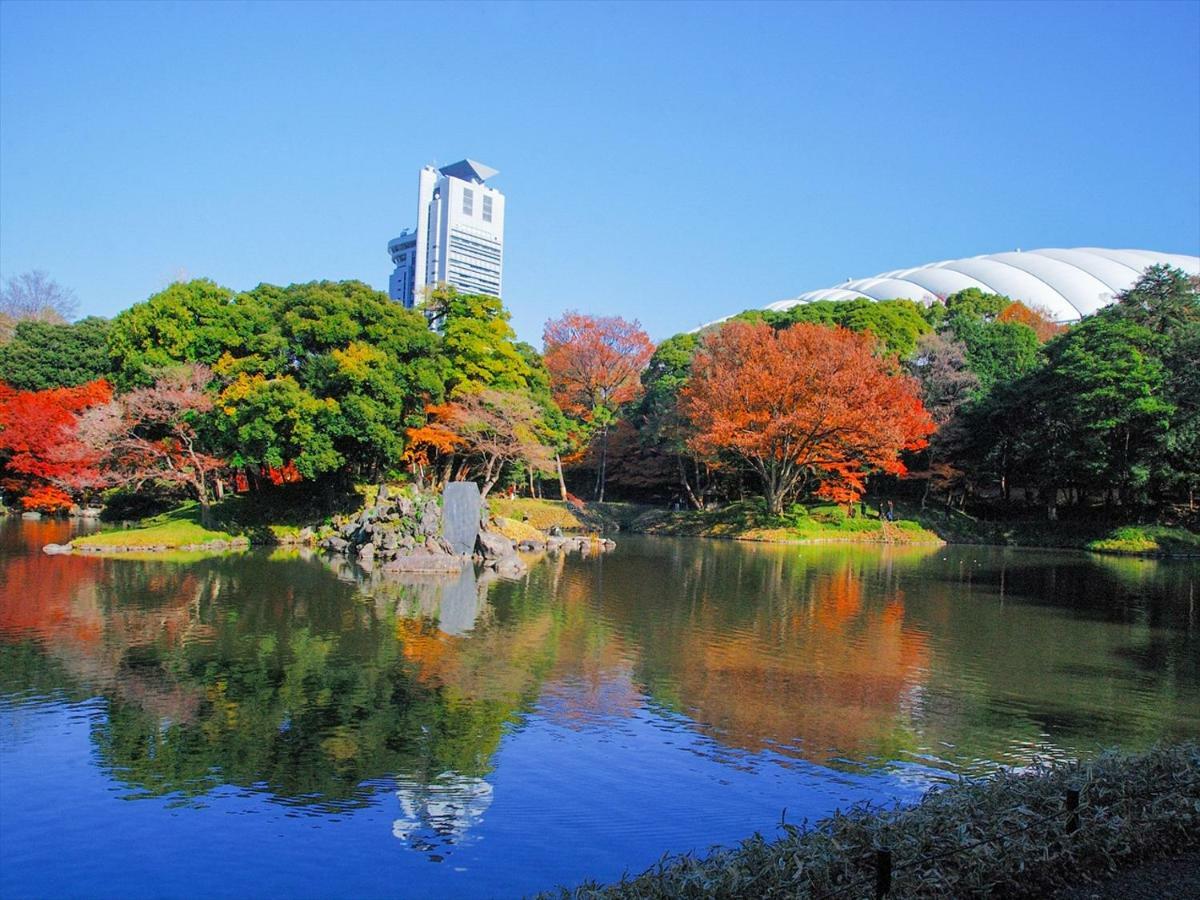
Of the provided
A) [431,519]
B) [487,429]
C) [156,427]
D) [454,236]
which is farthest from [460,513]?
[454,236]

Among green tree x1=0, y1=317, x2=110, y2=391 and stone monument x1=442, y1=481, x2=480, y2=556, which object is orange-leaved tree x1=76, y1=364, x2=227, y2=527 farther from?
green tree x1=0, y1=317, x2=110, y2=391

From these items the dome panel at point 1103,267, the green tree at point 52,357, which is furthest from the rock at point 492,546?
the dome panel at point 1103,267

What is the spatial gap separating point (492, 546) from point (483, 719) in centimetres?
1361

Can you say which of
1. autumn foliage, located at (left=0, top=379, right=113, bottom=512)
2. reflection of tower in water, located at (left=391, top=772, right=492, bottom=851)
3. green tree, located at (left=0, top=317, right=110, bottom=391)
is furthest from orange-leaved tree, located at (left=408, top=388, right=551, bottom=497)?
reflection of tower in water, located at (left=391, top=772, right=492, bottom=851)

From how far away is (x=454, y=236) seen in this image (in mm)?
122188

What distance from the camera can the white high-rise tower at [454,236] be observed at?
12206cm

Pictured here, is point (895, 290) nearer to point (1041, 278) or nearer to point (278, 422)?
point (1041, 278)

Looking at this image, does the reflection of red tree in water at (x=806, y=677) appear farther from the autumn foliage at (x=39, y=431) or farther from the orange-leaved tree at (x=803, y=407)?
the autumn foliage at (x=39, y=431)

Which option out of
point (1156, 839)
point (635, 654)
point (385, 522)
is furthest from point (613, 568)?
point (1156, 839)

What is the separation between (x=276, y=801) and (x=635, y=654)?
5.37 meters

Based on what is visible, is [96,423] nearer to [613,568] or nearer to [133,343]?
[133,343]

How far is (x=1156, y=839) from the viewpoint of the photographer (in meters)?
4.45

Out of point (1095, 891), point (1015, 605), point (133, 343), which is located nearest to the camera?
point (1095, 891)

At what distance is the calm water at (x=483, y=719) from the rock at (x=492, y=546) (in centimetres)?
570
